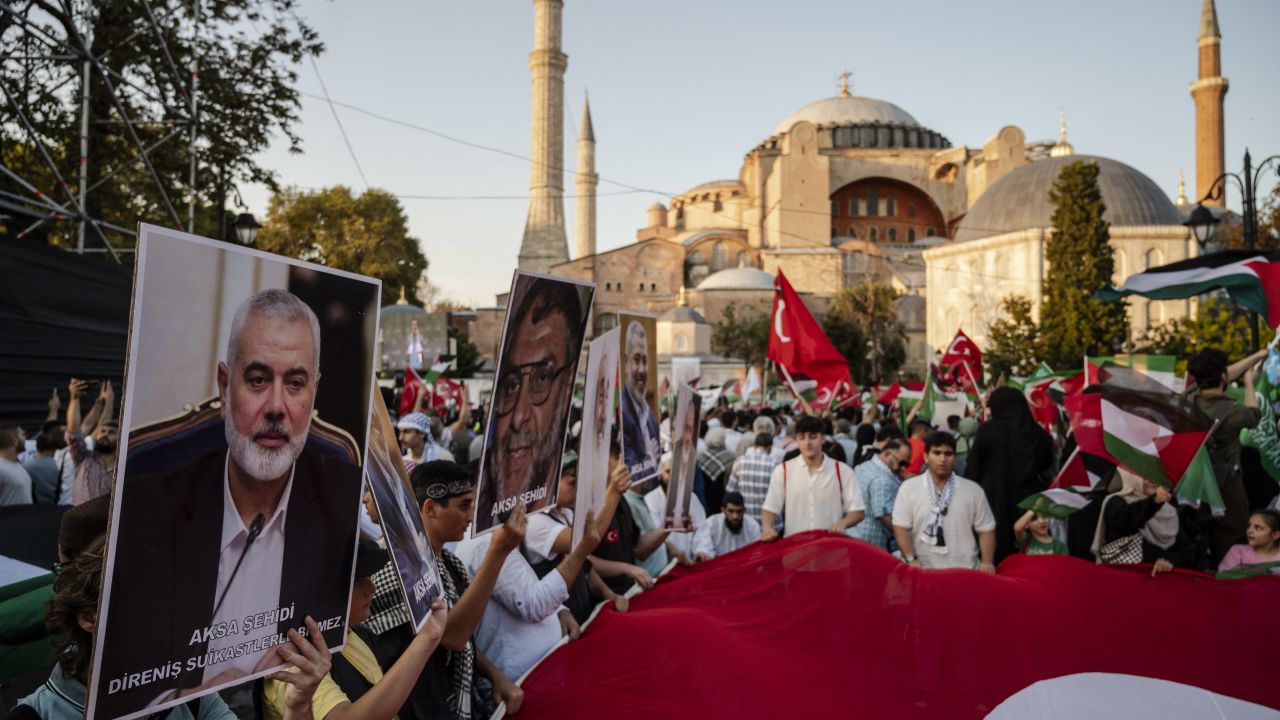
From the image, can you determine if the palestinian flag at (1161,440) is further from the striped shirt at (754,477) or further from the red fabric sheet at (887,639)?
the striped shirt at (754,477)

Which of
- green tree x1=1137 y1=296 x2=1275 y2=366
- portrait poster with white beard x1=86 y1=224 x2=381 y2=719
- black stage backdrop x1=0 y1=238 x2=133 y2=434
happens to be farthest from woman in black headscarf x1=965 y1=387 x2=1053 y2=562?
green tree x1=1137 y1=296 x2=1275 y2=366

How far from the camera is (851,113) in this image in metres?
79.0

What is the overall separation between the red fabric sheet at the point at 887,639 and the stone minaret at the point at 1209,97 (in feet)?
195

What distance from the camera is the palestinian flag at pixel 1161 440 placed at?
518 cm

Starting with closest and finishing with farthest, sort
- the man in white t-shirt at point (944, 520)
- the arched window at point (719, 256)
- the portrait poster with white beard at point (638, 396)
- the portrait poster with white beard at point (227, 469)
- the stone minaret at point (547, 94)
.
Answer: the portrait poster with white beard at point (227, 469)
the portrait poster with white beard at point (638, 396)
the man in white t-shirt at point (944, 520)
the stone minaret at point (547, 94)
the arched window at point (719, 256)

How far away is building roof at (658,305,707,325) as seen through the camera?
2188 inches

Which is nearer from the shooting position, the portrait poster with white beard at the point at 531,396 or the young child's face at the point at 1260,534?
the portrait poster with white beard at the point at 531,396

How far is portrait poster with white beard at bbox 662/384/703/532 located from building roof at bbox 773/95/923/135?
75293mm

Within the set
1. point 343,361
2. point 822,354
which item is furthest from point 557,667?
point 822,354

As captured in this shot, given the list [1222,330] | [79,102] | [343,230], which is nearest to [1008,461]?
[79,102]

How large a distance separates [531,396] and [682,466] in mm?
2508

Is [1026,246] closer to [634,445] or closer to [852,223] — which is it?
[852,223]

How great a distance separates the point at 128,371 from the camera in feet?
5.35

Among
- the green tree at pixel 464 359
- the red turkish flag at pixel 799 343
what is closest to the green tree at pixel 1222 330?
the red turkish flag at pixel 799 343
